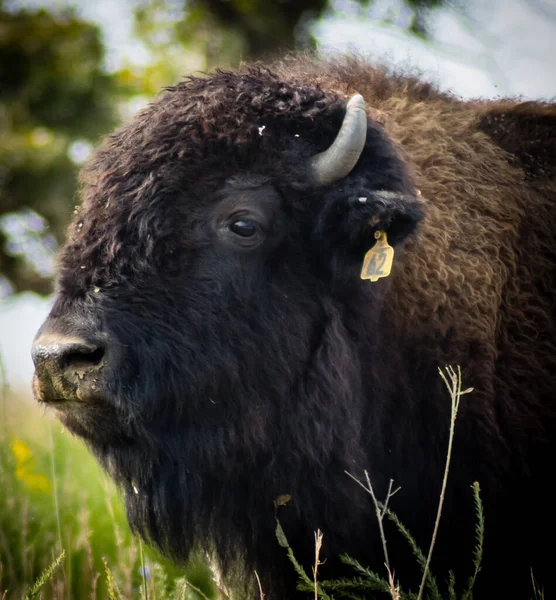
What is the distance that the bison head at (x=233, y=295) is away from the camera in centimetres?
315

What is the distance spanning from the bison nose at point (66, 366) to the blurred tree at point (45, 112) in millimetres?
10866

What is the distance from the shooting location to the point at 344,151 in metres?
3.32

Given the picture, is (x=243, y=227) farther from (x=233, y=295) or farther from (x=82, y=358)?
(x=82, y=358)

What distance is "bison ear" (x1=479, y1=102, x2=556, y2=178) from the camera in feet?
13.3

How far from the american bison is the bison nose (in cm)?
8

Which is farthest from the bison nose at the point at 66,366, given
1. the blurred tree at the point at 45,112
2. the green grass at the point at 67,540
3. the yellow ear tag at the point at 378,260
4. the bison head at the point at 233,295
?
the blurred tree at the point at 45,112

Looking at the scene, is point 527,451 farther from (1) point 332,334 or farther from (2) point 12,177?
(2) point 12,177

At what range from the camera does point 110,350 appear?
2.96 meters

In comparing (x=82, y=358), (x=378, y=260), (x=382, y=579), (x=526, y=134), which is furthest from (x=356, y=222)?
(x=382, y=579)

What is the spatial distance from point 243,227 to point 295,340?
549mm

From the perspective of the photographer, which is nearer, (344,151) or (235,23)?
(344,151)

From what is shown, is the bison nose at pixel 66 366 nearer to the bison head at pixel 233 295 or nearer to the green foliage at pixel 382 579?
the bison head at pixel 233 295

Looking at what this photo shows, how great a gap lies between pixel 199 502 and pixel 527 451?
153cm

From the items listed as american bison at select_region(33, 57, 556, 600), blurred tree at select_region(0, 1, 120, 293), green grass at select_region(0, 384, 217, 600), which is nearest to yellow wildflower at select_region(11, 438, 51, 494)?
green grass at select_region(0, 384, 217, 600)
